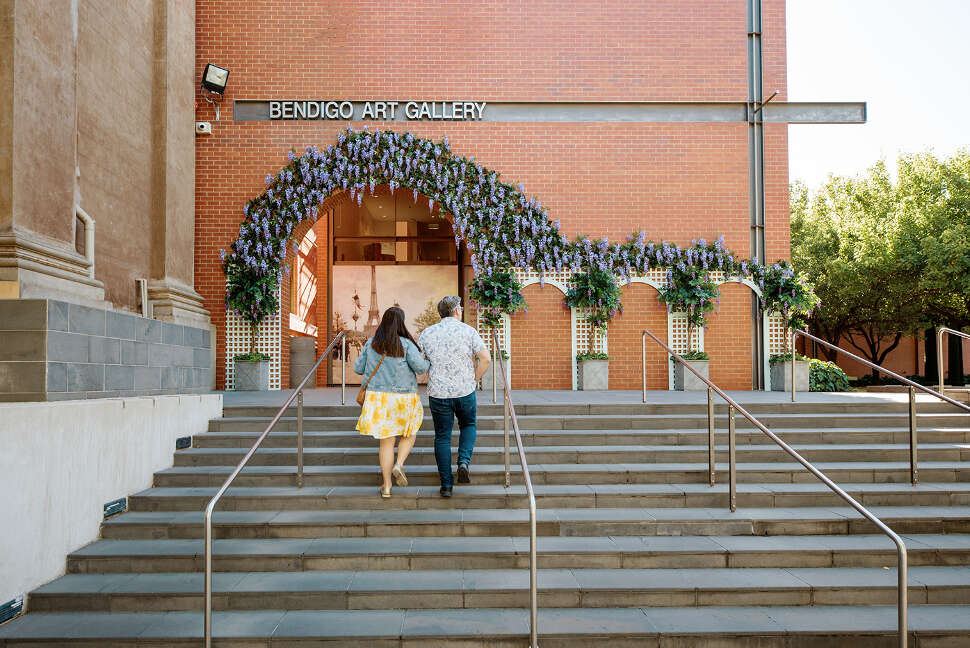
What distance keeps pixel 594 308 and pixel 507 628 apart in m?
7.86

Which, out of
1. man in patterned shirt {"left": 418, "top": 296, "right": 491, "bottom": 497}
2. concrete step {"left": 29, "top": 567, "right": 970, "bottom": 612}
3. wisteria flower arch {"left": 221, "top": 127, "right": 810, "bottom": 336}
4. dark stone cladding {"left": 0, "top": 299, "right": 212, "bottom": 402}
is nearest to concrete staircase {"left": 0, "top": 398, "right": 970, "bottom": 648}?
concrete step {"left": 29, "top": 567, "right": 970, "bottom": 612}

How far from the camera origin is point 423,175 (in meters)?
11.4

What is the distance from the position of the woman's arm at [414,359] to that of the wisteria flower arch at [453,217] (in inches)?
225

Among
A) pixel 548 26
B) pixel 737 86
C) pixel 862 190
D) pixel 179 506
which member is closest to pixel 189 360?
pixel 179 506

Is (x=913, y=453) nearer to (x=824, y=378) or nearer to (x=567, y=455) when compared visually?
(x=567, y=455)

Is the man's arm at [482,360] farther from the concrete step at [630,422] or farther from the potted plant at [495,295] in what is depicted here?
the potted plant at [495,295]

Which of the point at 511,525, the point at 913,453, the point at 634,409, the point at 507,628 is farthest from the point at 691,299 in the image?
the point at 507,628

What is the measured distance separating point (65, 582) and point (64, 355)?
5.67ft

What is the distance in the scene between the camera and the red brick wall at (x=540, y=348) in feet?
37.9

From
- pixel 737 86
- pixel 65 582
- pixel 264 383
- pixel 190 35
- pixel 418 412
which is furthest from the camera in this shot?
pixel 737 86

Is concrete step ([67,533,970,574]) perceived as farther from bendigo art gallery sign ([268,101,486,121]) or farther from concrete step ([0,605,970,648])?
bendigo art gallery sign ([268,101,486,121])

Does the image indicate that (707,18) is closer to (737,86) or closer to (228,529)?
(737,86)

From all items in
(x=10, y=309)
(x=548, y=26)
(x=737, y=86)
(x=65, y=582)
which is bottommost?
(x=65, y=582)

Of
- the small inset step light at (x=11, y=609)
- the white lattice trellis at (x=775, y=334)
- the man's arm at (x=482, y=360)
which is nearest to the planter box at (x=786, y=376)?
the white lattice trellis at (x=775, y=334)
